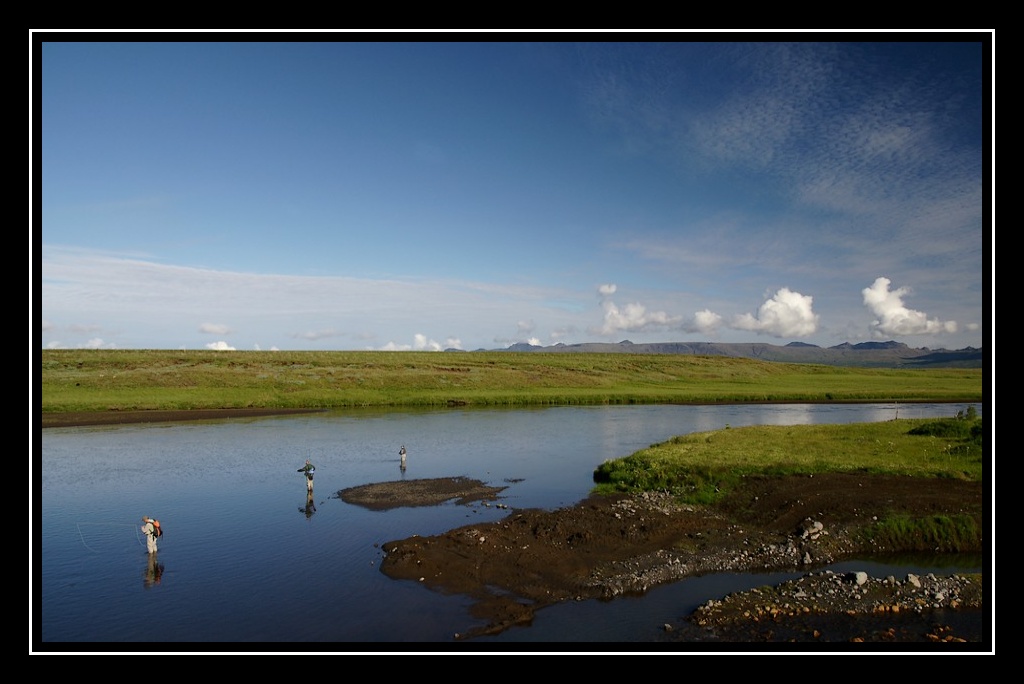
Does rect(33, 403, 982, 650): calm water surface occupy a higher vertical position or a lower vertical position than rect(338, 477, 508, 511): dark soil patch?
higher

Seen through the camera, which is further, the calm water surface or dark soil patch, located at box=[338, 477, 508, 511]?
dark soil patch, located at box=[338, 477, 508, 511]

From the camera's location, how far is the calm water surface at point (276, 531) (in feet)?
66.6

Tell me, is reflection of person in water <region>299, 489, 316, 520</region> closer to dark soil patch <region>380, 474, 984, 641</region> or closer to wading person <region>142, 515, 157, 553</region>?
wading person <region>142, 515, 157, 553</region>

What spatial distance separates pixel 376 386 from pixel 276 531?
3225 inches

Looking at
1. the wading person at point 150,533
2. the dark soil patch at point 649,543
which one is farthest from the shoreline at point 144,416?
the dark soil patch at point 649,543

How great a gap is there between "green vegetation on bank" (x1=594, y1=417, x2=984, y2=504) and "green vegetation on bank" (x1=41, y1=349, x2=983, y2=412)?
2143 inches

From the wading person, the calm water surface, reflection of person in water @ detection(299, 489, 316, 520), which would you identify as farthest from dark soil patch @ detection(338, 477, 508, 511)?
the wading person

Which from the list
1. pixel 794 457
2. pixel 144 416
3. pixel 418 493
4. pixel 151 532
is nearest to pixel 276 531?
pixel 151 532

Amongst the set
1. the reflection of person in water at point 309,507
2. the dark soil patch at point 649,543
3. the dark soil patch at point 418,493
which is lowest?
the dark soil patch at point 418,493

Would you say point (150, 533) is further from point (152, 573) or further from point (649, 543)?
point (649, 543)

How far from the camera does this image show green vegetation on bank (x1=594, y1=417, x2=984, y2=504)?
1436 inches

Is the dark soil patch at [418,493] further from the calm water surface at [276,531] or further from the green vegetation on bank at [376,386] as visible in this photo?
the green vegetation on bank at [376,386]

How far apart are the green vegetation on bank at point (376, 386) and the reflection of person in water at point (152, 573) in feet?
221

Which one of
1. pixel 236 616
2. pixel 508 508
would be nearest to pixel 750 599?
pixel 508 508
